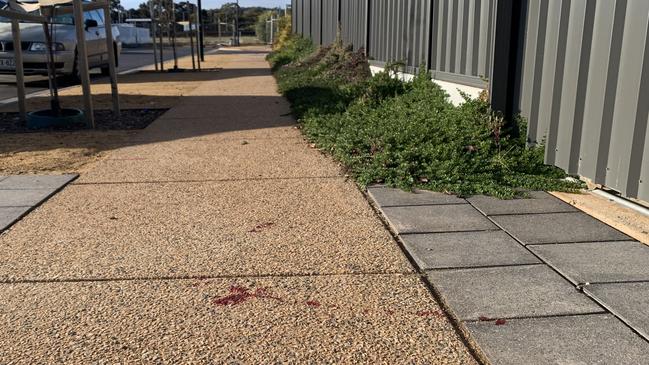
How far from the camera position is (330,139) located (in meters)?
6.72

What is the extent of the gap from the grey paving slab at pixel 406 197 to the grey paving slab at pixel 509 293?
133 centimetres

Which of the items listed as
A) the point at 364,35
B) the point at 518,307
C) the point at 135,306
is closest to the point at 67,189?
the point at 135,306

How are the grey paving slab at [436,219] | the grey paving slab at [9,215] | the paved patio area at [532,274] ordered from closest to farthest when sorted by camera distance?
the paved patio area at [532,274] < the grey paving slab at [436,219] < the grey paving slab at [9,215]

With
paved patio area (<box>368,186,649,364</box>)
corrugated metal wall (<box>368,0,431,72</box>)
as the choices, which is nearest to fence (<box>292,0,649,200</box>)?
corrugated metal wall (<box>368,0,431,72</box>)

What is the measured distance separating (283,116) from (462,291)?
21.0ft

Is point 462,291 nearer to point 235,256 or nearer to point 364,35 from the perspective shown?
point 235,256

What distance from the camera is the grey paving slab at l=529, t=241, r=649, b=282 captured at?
3.19m

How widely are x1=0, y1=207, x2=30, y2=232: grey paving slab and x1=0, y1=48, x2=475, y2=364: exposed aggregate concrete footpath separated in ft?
0.33

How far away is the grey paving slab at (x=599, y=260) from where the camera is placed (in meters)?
3.19

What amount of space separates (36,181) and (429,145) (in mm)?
3456

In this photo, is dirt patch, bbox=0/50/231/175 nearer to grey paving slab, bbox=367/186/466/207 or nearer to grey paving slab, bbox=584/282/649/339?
grey paving slab, bbox=367/186/466/207

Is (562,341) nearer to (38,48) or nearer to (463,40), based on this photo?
(463,40)

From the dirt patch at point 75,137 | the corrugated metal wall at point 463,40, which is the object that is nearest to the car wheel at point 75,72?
the dirt patch at point 75,137

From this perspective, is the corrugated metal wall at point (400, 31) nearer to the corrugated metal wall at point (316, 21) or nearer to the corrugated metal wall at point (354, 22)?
the corrugated metal wall at point (354, 22)
